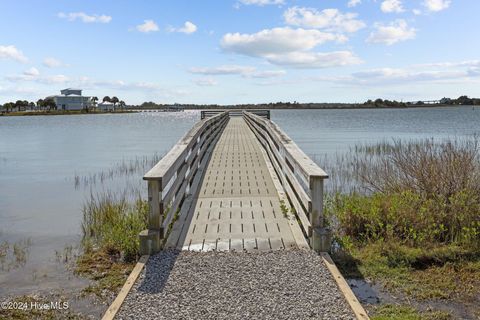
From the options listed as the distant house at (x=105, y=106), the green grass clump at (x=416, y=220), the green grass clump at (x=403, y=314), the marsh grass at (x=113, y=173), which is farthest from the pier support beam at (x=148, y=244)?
the distant house at (x=105, y=106)

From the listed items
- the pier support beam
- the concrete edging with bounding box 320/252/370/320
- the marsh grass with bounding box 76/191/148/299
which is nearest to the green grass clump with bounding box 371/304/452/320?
the concrete edging with bounding box 320/252/370/320

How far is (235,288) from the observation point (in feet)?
15.2

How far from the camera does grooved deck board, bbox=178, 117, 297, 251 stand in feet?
19.7

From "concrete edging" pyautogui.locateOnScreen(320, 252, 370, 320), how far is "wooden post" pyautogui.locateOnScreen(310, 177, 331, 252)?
0.37ft

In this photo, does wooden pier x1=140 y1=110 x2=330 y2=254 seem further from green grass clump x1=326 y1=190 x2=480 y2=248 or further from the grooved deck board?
green grass clump x1=326 y1=190 x2=480 y2=248

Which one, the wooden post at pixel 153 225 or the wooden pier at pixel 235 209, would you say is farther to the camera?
the wooden pier at pixel 235 209

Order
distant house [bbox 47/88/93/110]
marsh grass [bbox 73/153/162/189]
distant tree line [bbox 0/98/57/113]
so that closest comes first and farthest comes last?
marsh grass [bbox 73/153/162/189] < distant tree line [bbox 0/98/57/113] < distant house [bbox 47/88/93/110]

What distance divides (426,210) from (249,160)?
21.0ft

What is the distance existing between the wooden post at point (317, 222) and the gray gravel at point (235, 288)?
16 centimetres

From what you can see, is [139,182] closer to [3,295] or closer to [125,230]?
[125,230]

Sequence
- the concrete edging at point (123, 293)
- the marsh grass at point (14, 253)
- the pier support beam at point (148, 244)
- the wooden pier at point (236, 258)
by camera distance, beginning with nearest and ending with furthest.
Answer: the concrete edging at point (123, 293) → the wooden pier at point (236, 258) → the pier support beam at point (148, 244) → the marsh grass at point (14, 253)

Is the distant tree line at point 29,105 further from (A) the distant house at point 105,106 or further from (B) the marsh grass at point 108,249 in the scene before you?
(B) the marsh grass at point 108,249

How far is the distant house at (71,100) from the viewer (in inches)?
4786

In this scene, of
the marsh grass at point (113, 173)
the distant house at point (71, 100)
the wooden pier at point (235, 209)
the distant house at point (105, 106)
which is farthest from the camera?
the distant house at point (105, 106)
